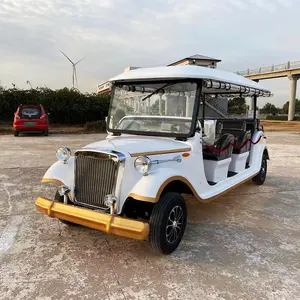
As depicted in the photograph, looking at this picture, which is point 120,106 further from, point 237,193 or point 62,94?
point 62,94

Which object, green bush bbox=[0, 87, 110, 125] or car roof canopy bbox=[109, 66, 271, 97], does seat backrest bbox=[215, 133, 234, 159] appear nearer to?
car roof canopy bbox=[109, 66, 271, 97]

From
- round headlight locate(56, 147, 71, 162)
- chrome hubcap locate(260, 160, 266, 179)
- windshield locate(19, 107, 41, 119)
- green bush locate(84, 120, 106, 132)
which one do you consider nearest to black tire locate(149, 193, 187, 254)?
round headlight locate(56, 147, 71, 162)

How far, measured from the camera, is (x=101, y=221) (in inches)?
118

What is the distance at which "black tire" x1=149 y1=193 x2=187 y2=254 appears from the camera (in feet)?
10.1

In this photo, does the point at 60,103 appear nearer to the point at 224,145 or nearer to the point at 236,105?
the point at 236,105

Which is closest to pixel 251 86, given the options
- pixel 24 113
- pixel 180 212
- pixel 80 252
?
pixel 180 212

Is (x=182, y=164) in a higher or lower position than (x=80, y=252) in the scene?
higher

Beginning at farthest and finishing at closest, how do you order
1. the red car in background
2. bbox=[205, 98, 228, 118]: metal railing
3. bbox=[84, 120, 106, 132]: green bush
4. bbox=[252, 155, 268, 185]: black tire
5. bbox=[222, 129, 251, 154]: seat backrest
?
bbox=[84, 120, 106, 132]: green bush, the red car in background, bbox=[252, 155, 268, 185]: black tire, bbox=[222, 129, 251, 154]: seat backrest, bbox=[205, 98, 228, 118]: metal railing

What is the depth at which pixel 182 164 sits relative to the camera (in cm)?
371

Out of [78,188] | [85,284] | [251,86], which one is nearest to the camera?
[85,284]

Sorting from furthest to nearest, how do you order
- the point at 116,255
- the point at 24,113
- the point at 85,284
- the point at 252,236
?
the point at 24,113, the point at 252,236, the point at 116,255, the point at 85,284

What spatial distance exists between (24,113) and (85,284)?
1361 cm

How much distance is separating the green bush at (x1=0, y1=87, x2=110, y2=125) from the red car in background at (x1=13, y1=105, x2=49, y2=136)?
16.5ft

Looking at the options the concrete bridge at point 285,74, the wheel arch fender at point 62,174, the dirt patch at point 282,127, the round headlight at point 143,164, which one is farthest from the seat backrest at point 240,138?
the concrete bridge at point 285,74
